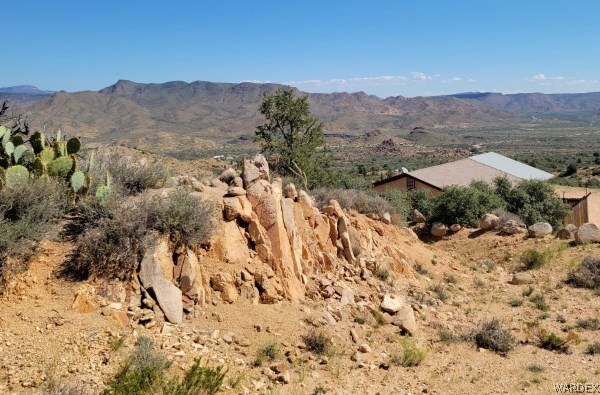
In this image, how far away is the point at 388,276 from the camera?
40.2ft

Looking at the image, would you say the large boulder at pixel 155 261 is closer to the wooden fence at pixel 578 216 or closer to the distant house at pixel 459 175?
the wooden fence at pixel 578 216

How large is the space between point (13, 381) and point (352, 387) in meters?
4.62

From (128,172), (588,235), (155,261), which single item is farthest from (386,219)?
(155,261)

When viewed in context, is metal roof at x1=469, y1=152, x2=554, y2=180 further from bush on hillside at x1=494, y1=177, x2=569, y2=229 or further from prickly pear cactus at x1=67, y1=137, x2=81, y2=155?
prickly pear cactus at x1=67, y1=137, x2=81, y2=155

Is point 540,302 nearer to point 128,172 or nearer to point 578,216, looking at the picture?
point 128,172

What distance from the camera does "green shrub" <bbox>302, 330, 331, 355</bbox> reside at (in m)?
8.07

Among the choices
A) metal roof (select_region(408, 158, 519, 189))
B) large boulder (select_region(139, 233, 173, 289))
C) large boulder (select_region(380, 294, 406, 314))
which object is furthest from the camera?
metal roof (select_region(408, 158, 519, 189))

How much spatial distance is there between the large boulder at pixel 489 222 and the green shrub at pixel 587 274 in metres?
4.91

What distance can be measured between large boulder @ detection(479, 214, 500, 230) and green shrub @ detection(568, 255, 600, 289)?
4.91 metres

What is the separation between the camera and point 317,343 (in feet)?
26.6

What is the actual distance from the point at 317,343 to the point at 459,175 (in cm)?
2842

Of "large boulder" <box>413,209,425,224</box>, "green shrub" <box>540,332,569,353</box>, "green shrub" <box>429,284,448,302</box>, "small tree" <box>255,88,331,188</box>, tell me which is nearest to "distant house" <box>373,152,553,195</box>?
"small tree" <box>255,88,331,188</box>

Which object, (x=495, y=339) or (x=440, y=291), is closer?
(x=495, y=339)

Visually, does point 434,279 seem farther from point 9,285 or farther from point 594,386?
point 9,285
